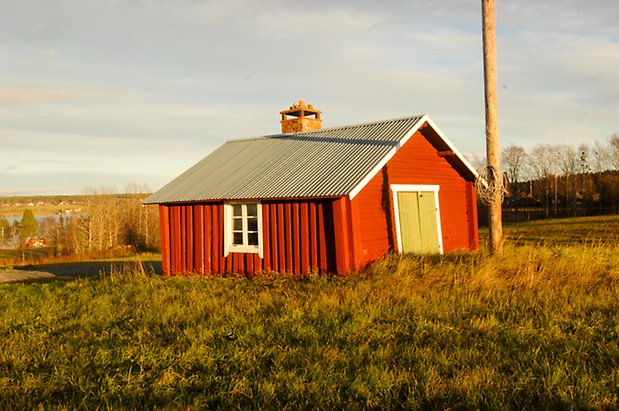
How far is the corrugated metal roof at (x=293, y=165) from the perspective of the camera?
13.0 metres

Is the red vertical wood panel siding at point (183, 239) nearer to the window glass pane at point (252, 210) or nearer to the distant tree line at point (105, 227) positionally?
the window glass pane at point (252, 210)

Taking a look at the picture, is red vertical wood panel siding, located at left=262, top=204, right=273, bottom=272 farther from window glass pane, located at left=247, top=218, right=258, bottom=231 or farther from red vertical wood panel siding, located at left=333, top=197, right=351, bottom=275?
red vertical wood panel siding, located at left=333, top=197, right=351, bottom=275

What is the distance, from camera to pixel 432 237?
51.4 feet

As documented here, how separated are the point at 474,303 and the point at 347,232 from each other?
4533 mm

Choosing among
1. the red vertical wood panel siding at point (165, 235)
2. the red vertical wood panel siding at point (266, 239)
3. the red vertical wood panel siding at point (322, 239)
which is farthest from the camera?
the red vertical wood panel siding at point (165, 235)

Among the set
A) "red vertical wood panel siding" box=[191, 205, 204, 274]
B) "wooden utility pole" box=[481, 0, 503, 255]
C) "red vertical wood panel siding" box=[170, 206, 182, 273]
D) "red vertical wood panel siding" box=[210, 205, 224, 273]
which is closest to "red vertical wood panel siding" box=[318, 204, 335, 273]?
"red vertical wood panel siding" box=[210, 205, 224, 273]

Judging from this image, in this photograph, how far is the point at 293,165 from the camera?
14812mm

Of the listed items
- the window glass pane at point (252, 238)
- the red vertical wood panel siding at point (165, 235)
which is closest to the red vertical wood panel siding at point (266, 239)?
the red vertical wood panel siding at point (165, 235)

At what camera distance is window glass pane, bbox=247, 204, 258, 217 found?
1434cm

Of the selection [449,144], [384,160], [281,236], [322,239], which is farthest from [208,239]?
[449,144]

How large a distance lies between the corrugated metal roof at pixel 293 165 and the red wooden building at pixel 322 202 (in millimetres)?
41

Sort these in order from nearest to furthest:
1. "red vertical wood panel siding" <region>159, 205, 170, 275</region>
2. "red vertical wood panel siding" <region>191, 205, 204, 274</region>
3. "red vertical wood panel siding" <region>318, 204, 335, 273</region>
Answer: "red vertical wood panel siding" <region>318, 204, 335, 273</region>
"red vertical wood panel siding" <region>191, 205, 204, 274</region>
"red vertical wood panel siding" <region>159, 205, 170, 275</region>

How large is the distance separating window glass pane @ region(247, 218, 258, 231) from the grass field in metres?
2.87

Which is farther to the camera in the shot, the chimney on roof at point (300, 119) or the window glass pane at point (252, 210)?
the chimney on roof at point (300, 119)
